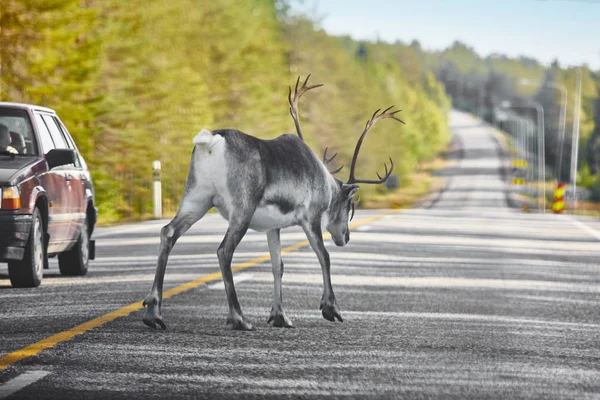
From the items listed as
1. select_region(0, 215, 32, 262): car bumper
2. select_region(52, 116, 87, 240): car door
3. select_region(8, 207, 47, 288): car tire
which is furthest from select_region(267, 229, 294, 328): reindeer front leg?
select_region(52, 116, 87, 240): car door

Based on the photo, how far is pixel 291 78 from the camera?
82.9 metres

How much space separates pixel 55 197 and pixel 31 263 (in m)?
0.97

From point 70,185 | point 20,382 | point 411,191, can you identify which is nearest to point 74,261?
point 70,185

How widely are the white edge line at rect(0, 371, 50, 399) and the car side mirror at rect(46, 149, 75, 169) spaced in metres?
5.73

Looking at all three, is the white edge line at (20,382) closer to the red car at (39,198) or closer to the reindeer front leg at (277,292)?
the reindeer front leg at (277,292)

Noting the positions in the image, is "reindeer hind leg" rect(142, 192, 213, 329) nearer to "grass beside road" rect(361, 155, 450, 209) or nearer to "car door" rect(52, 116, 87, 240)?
"car door" rect(52, 116, 87, 240)

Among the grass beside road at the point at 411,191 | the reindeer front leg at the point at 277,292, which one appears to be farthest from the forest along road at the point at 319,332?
the grass beside road at the point at 411,191

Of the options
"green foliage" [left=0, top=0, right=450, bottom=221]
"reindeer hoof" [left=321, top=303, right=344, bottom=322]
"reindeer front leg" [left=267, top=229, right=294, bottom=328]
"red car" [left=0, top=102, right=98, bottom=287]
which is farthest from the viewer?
"green foliage" [left=0, top=0, right=450, bottom=221]

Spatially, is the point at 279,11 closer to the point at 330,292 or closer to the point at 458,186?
the point at 458,186

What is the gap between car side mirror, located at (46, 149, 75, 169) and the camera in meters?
13.0

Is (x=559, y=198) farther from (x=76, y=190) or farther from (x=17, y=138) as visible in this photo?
(x=17, y=138)

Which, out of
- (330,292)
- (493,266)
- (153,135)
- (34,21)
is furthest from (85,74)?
(330,292)

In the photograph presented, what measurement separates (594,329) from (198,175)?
3.26 metres

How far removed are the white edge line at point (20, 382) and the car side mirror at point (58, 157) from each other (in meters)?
5.73
